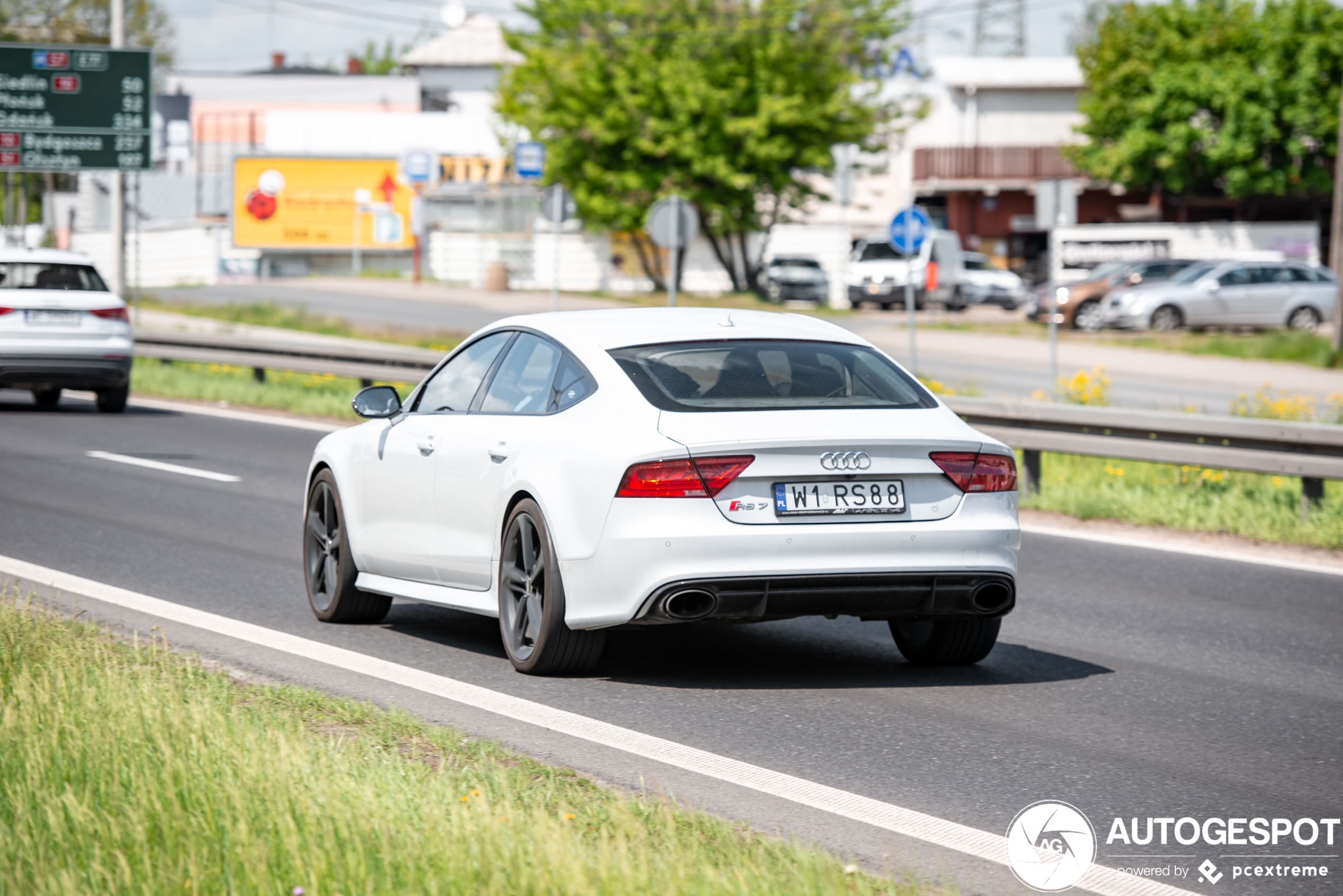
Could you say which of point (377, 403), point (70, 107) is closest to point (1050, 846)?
point (377, 403)

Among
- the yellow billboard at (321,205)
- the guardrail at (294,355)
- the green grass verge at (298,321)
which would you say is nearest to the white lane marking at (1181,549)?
the guardrail at (294,355)

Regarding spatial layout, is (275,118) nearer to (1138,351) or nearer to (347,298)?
(347,298)

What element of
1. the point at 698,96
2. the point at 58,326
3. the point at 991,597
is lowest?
the point at 991,597

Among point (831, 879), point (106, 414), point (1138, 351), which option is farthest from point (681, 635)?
point (1138, 351)

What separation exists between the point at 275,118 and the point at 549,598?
250 feet

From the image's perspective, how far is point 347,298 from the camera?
1975 inches

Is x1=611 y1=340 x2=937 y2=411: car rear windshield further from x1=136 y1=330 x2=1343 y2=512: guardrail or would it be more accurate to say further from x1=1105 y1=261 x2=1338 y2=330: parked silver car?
x1=1105 y1=261 x2=1338 y2=330: parked silver car

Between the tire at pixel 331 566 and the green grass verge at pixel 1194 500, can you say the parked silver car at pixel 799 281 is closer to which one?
the green grass verge at pixel 1194 500

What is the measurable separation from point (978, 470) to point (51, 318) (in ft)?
50.5

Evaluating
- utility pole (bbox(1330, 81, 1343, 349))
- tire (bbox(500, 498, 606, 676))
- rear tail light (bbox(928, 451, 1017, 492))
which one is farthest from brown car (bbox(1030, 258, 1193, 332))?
tire (bbox(500, 498, 606, 676))

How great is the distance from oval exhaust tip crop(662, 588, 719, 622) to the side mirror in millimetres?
2098

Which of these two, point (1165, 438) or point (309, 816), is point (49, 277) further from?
point (309, 816)

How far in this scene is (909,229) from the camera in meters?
27.1

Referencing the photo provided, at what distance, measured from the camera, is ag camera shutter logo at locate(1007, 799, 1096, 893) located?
4531 mm
